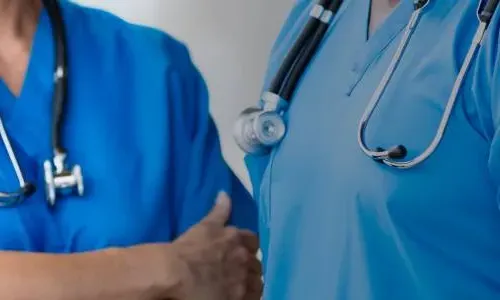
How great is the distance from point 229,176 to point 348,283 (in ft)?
1.27

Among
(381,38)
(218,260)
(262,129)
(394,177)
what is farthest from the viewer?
(218,260)

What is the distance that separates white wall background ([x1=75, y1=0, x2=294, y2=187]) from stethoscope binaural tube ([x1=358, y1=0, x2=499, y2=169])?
692mm

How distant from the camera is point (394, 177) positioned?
0.75 m

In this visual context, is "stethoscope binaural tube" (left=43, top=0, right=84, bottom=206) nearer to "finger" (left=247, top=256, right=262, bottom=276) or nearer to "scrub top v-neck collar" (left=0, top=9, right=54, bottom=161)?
"scrub top v-neck collar" (left=0, top=9, right=54, bottom=161)

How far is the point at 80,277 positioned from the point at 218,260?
0.21 m

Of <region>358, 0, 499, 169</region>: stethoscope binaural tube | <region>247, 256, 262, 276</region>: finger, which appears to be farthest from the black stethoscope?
<region>358, 0, 499, 169</region>: stethoscope binaural tube

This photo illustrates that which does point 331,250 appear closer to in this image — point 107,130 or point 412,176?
point 412,176

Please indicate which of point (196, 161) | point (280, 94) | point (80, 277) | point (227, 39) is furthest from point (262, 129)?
point (227, 39)

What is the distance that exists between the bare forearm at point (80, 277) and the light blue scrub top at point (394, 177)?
173 millimetres

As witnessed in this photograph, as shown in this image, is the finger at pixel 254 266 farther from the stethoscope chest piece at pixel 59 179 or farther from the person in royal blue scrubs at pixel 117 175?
the stethoscope chest piece at pixel 59 179

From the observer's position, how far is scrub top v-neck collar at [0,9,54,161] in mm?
1014

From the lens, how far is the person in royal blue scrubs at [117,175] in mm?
980

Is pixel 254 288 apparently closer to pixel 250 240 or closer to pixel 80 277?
pixel 250 240

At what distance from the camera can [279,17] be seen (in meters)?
1.55
